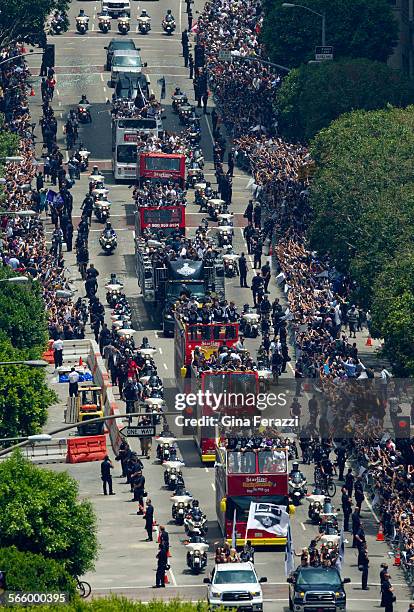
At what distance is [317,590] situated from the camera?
73500 mm

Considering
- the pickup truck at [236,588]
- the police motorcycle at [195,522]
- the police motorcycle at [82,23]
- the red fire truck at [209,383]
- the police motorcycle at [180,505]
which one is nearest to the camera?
the pickup truck at [236,588]

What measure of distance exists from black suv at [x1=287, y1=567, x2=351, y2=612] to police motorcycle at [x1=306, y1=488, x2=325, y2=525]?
958 centimetres

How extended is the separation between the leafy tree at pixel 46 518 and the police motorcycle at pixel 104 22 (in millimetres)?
88684

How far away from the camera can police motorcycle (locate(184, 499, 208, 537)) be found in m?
81.2

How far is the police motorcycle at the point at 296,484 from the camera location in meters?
85.6

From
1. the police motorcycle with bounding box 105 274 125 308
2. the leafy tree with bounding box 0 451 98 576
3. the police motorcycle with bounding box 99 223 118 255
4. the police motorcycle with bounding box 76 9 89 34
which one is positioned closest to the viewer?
the leafy tree with bounding box 0 451 98 576

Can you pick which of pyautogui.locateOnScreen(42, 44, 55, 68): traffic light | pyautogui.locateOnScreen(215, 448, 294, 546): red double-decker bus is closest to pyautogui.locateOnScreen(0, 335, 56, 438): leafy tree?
pyautogui.locateOnScreen(215, 448, 294, 546): red double-decker bus

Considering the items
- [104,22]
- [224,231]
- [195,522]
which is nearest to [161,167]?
[224,231]

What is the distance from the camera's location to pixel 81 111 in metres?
142

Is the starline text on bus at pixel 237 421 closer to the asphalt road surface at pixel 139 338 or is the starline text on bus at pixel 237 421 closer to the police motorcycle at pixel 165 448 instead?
the police motorcycle at pixel 165 448

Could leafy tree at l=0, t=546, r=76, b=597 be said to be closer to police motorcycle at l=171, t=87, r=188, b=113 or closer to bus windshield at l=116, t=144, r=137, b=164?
bus windshield at l=116, t=144, r=137, b=164

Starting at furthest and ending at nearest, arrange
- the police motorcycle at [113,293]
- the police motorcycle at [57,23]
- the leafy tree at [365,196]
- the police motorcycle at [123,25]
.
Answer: the police motorcycle at [123,25]
the police motorcycle at [57,23]
the police motorcycle at [113,293]
the leafy tree at [365,196]

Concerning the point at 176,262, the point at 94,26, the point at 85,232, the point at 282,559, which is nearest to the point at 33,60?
the point at 94,26

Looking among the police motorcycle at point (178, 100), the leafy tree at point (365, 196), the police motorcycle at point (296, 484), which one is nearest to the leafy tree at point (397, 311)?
the leafy tree at point (365, 196)
